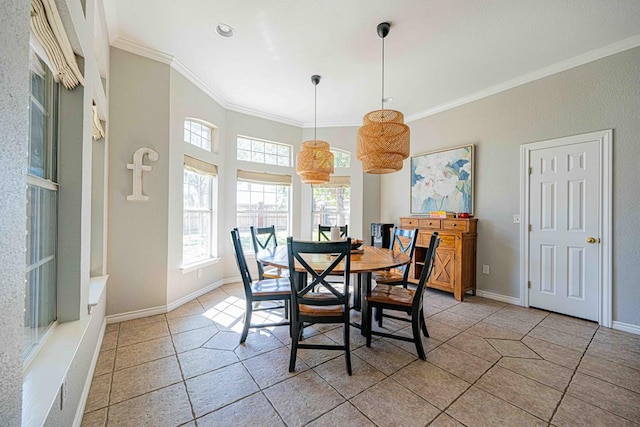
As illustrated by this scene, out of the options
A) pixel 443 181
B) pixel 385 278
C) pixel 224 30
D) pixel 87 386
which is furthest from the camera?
pixel 443 181

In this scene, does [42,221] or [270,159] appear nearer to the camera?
[42,221]

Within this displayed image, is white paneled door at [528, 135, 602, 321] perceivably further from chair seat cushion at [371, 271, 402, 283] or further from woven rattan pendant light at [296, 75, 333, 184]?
woven rattan pendant light at [296, 75, 333, 184]

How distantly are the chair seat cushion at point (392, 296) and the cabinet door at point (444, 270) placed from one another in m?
1.50

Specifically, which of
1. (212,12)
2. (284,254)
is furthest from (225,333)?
(212,12)

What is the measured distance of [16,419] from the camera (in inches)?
26.8

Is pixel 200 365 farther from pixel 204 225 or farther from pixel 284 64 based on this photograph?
pixel 284 64

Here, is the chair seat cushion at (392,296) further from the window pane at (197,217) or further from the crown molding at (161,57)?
the crown molding at (161,57)

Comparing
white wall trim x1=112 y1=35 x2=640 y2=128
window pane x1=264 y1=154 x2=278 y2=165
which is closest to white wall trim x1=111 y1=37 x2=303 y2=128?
white wall trim x1=112 y1=35 x2=640 y2=128

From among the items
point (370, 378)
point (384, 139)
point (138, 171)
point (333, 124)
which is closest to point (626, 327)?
point (370, 378)

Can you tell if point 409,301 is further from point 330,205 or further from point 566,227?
point 330,205

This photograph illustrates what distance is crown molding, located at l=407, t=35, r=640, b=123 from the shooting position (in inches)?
103

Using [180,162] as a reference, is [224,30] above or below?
above

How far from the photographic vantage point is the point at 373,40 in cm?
261

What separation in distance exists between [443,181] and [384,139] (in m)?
2.18
